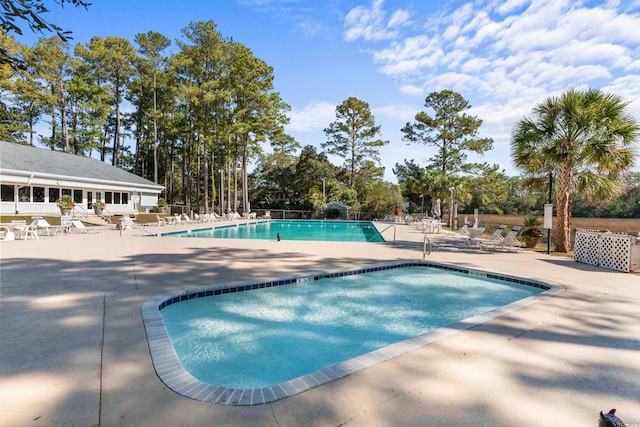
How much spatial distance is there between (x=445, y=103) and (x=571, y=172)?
18451 mm

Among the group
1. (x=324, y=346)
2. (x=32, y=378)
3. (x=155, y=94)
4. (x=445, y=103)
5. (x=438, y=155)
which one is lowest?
(x=324, y=346)

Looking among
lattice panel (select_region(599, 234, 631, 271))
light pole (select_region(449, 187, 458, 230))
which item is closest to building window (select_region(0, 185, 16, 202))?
light pole (select_region(449, 187, 458, 230))

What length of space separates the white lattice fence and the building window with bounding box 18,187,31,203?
2557 cm

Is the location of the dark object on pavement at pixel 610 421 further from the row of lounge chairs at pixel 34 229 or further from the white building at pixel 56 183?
the white building at pixel 56 183

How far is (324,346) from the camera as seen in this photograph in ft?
13.1

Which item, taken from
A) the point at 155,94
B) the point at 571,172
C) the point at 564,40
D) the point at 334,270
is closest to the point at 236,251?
the point at 334,270

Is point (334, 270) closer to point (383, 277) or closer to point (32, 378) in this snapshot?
point (383, 277)

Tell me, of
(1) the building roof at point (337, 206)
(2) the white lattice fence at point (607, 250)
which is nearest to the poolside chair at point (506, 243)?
(2) the white lattice fence at point (607, 250)

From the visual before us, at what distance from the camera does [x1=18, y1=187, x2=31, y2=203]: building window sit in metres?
17.8

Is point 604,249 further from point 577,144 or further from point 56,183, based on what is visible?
point 56,183

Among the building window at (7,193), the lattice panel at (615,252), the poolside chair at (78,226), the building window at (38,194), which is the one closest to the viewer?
the lattice panel at (615,252)

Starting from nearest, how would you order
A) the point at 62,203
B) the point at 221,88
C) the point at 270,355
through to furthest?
the point at 270,355 → the point at 62,203 → the point at 221,88

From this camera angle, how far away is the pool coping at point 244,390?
229cm

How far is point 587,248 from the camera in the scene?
8.43 meters
